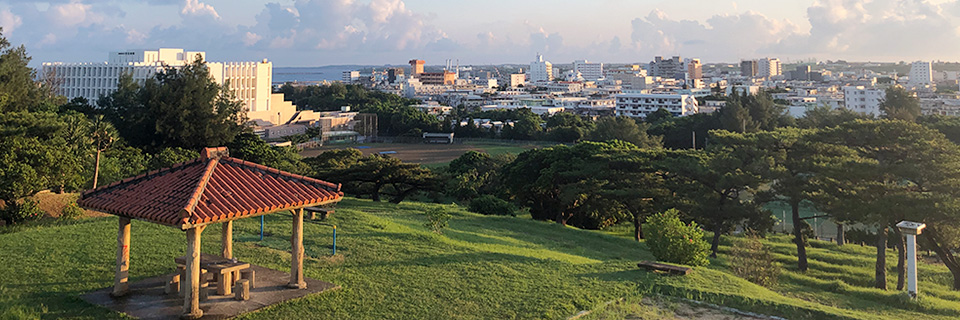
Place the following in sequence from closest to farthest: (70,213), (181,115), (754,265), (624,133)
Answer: (754,265) → (70,213) → (181,115) → (624,133)

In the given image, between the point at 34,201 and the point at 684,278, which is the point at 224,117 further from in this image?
the point at 684,278

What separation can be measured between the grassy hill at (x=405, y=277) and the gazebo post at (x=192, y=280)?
2.56 ft

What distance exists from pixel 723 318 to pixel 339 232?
865 centimetres

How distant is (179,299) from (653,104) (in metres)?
97.8

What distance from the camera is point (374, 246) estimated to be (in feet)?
47.6

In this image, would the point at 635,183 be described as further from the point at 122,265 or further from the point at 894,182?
the point at 122,265

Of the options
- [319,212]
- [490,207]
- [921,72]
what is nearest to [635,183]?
[490,207]

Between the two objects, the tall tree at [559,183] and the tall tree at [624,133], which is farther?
the tall tree at [624,133]

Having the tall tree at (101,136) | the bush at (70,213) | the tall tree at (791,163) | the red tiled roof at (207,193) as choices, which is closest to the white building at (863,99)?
the tall tree at (791,163)

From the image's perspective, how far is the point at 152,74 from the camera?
7344 centimetres

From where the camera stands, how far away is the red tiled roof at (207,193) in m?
9.12

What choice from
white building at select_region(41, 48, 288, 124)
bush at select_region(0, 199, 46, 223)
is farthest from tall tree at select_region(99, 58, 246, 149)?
white building at select_region(41, 48, 288, 124)

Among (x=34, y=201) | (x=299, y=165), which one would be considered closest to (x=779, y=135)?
(x=299, y=165)

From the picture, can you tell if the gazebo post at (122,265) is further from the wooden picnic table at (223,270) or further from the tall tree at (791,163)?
the tall tree at (791,163)
